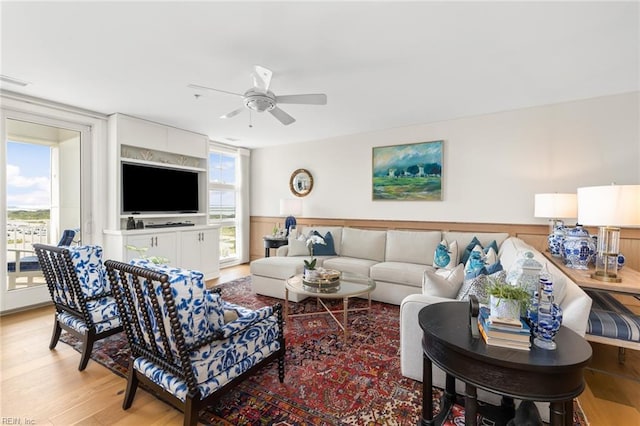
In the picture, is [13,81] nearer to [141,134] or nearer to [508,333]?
[141,134]

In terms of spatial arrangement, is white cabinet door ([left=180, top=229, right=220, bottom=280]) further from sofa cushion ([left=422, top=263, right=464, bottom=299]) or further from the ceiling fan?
sofa cushion ([left=422, top=263, right=464, bottom=299])

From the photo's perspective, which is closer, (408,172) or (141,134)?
(141,134)

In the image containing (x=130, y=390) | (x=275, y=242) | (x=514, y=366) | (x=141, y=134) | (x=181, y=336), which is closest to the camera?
(x=514, y=366)

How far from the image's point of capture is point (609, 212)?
78.6 inches

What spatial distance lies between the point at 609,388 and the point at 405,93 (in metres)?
3.03

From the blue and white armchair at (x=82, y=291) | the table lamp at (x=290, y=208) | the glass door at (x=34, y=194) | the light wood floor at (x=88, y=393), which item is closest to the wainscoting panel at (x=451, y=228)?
the table lamp at (x=290, y=208)

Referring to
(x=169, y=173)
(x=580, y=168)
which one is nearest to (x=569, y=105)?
(x=580, y=168)

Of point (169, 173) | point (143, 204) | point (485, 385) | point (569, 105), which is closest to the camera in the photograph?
point (485, 385)

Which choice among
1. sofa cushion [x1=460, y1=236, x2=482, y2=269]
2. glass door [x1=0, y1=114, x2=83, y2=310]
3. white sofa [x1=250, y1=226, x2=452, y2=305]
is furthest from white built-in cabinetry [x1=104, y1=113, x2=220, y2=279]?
sofa cushion [x1=460, y1=236, x2=482, y2=269]

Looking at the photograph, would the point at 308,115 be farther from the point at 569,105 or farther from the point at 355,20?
the point at 569,105

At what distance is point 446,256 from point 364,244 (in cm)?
123

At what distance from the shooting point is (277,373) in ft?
7.20

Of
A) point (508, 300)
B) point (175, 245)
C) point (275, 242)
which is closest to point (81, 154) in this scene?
point (175, 245)

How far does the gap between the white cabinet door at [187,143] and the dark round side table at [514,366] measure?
4559mm
